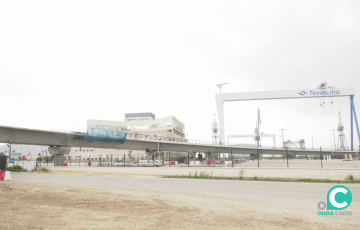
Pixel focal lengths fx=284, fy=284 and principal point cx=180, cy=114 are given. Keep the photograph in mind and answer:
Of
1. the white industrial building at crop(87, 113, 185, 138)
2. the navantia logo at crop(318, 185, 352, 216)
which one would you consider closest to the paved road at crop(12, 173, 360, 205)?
the navantia logo at crop(318, 185, 352, 216)

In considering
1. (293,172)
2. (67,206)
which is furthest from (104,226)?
(293,172)

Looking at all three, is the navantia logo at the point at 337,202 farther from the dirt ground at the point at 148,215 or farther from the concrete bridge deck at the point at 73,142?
the concrete bridge deck at the point at 73,142

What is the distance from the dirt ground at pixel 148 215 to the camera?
6820 mm

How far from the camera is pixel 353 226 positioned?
6754 mm

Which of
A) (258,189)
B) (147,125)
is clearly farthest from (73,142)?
(147,125)

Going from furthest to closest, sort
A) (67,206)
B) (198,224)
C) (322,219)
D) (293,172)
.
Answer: (293,172), (67,206), (322,219), (198,224)

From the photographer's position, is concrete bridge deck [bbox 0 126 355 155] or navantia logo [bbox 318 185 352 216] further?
concrete bridge deck [bbox 0 126 355 155]

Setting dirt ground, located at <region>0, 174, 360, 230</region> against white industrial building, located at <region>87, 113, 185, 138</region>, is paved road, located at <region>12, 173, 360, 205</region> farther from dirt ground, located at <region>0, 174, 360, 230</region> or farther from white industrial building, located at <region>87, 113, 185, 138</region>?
white industrial building, located at <region>87, 113, 185, 138</region>

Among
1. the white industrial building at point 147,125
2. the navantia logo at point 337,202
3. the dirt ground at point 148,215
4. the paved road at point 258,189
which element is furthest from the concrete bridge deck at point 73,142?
the white industrial building at point 147,125

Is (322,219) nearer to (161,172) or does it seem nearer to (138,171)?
(161,172)

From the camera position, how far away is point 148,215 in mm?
7996

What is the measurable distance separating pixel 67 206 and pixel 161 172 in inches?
779

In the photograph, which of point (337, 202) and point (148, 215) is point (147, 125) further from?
point (148, 215)

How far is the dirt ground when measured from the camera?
6.82 metres
